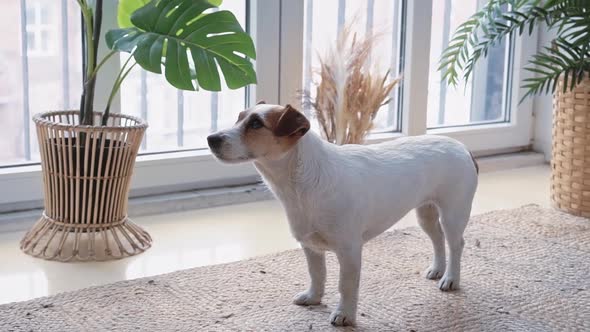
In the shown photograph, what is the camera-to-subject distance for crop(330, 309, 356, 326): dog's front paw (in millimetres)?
1981

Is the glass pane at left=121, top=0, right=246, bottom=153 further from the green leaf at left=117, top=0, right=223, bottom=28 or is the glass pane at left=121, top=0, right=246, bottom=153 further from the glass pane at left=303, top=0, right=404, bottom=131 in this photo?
the green leaf at left=117, top=0, right=223, bottom=28

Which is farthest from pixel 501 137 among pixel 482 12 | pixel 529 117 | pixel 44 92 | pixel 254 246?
pixel 44 92

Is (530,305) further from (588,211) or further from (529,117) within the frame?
(529,117)

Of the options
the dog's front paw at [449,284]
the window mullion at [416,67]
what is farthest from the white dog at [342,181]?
the window mullion at [416,67]

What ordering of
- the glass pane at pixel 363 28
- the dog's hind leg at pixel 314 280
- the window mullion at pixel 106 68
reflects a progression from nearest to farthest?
the dog's hind leg at pixel 314 280, the window mullion at pixel 106 68, the glass pane at pixel 363 28

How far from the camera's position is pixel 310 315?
2.06 meters

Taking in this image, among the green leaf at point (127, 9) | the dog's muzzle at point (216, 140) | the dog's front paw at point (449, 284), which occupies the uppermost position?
the green leaf at point (127, 9)

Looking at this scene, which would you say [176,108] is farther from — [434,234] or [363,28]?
[434,234]

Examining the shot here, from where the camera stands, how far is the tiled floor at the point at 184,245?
226 cm

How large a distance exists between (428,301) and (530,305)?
249mm

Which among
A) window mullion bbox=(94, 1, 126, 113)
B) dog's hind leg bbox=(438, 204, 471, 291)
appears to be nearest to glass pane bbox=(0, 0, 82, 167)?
window mullion bbox=(94, 1, 126, 113)

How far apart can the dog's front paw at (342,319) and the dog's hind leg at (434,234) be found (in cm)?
41

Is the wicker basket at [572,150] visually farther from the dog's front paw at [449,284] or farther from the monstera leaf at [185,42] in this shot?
the monstera leaf at [185,42]

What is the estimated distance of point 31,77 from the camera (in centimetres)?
287
